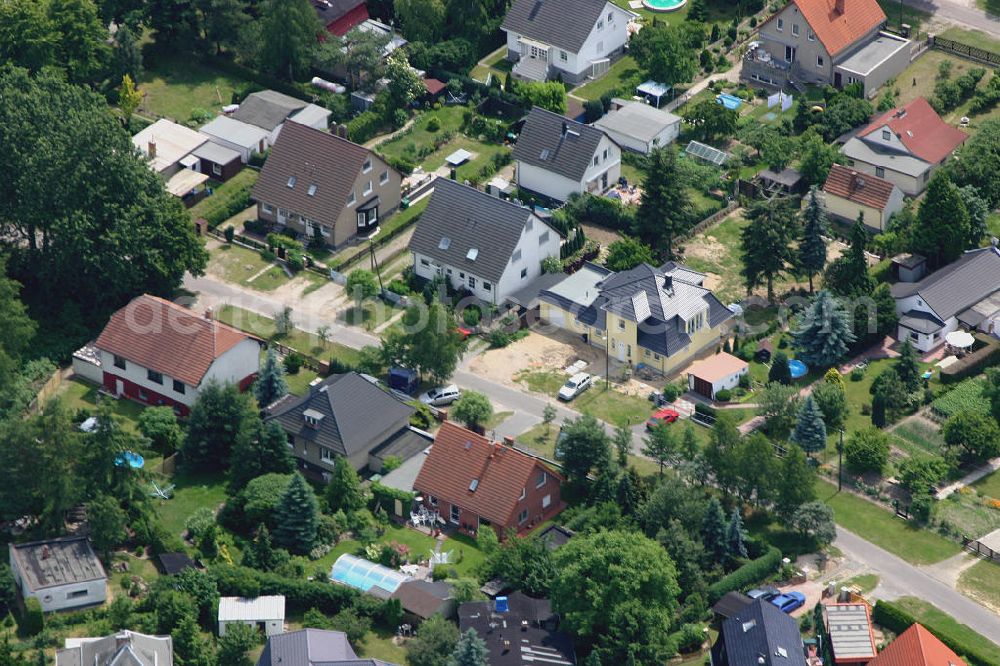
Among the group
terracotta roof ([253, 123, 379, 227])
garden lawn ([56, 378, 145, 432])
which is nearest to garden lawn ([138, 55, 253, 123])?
terracotta roof ([253, 123, 379, 227])

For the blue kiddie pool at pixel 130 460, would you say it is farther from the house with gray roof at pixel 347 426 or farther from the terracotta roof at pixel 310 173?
the terracotta roof at pixel 310 173

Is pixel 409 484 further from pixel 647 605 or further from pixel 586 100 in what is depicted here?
pixel 586 100

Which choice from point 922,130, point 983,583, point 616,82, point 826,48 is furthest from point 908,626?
point 616,82

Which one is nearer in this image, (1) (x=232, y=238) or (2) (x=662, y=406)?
(2) (x=662, y=406)

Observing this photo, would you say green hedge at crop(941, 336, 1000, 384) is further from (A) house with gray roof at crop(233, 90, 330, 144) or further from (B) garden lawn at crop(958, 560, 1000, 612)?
(A) house with gray roof at crop(233, 90, 330, 144)

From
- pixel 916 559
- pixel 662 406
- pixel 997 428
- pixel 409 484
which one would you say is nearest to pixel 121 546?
pixel 409 484

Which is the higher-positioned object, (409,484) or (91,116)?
(91,116)

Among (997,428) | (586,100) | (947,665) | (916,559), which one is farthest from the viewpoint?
(586,100)
